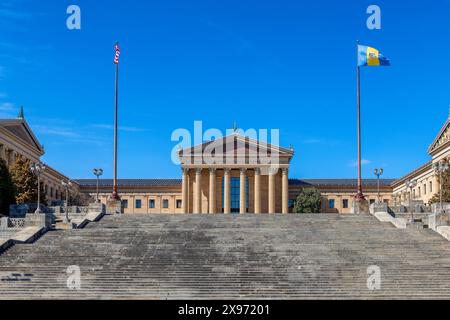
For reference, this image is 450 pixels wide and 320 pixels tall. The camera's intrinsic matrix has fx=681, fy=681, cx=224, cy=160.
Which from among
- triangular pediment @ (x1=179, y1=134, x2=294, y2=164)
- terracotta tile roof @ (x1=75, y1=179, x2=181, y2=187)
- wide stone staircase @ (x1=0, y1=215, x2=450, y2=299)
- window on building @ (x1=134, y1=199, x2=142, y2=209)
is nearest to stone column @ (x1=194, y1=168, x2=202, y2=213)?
triangular pediment @ (x1=179, y1=134, x2=294, y2=164)

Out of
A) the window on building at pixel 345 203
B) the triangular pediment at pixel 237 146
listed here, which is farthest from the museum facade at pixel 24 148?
the window on building at pixel 345 203

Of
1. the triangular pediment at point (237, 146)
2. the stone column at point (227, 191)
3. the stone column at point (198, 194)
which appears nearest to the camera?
the stone column at point (198, 194)

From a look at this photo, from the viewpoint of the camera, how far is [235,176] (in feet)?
285

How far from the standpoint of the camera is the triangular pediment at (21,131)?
257 feet

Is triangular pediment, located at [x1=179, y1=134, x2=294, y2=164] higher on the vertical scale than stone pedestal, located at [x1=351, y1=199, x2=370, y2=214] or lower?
higher

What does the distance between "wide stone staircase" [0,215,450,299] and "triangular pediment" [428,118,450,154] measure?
44.6 meters

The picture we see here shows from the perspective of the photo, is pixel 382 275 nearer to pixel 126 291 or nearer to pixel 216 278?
pixel 216 278

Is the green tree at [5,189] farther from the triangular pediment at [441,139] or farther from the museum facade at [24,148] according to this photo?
the triangular pediment at [441,139]

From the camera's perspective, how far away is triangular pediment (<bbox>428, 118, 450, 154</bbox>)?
8372 centimetres

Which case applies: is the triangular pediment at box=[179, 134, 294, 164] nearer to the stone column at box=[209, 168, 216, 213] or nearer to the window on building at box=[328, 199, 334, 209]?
the stone column at box=[209, 168, 216, 213]

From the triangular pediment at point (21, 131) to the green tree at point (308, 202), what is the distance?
34.9 meters
